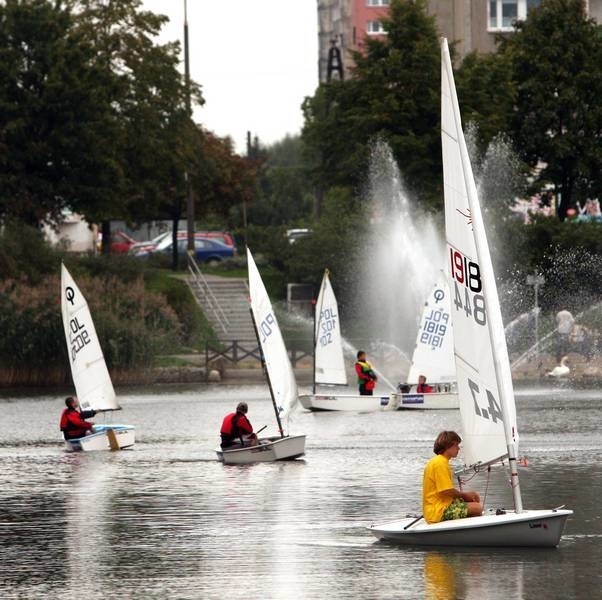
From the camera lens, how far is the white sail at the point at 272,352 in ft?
132

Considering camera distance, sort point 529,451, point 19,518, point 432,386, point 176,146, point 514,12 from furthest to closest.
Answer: point 514,12, point 176,146, point 432,386, point 529,451, point 19,518

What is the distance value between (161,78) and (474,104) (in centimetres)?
1642

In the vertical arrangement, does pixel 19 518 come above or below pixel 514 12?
below

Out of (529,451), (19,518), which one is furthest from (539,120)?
(19,518)

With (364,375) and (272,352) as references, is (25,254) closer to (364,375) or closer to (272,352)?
(364,375)

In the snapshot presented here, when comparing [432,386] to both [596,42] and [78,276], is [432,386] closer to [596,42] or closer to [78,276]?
[78,276]

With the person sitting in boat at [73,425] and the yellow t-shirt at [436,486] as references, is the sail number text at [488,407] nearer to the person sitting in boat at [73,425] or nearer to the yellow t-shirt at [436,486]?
the yellow t-shirt at [436,486]

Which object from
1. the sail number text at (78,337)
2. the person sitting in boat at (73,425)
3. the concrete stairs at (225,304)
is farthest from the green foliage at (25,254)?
the person sitting in boat at (73,425)

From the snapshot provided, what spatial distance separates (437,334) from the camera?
55.7 metres

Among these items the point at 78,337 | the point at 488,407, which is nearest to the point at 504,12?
the point at 78,337

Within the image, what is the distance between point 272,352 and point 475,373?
1675 cm

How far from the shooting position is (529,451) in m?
39.2

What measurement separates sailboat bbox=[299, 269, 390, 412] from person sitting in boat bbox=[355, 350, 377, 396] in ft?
1.66

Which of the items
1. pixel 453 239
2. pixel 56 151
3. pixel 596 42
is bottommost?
pixel 453 239
